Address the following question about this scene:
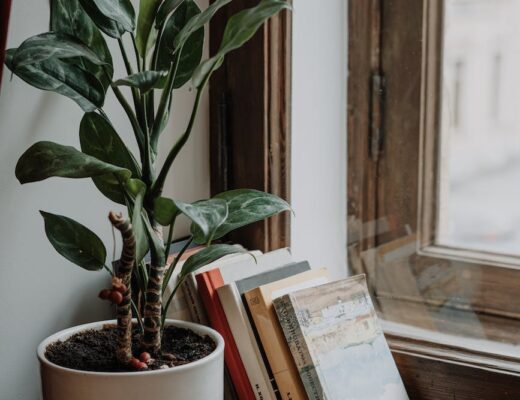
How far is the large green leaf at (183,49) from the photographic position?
3.51 ft

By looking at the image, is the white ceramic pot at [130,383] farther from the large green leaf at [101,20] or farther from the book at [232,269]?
the large green leaf at [101,20]

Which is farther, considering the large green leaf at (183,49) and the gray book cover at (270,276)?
the gray book cover at (270,276)

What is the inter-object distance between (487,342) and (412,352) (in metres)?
0.17

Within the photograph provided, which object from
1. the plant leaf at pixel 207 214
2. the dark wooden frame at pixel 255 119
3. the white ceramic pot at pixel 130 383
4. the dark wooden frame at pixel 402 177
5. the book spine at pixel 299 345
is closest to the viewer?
the plant leaf at pixel 207 214

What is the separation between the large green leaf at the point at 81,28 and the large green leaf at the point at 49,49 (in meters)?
0.04

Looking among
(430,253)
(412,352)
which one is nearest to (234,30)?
(412,352)

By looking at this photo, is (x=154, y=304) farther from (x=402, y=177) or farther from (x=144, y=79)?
(x=402, y=177)

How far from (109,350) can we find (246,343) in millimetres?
254

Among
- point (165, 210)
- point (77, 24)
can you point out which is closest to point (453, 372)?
point (165, 210)

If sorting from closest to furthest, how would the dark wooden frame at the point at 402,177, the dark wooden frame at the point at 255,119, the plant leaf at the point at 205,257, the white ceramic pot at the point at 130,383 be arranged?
1. the white ceramic pot at the point at 130,383
2. the plant leaf at the point at 205,257
3. the dark wooden frame at the point at 255,119
4. the dark wooden frame at the point at 402,177

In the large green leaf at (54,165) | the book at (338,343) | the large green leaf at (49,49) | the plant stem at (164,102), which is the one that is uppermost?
the large green leaf at (49,49)

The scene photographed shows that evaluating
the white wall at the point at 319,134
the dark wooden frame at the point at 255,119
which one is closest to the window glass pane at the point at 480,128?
the white wall at the point at 319,134

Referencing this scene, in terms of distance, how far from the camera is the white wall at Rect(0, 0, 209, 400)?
1086 mm

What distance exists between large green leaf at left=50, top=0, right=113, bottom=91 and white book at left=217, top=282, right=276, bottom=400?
404 mm
